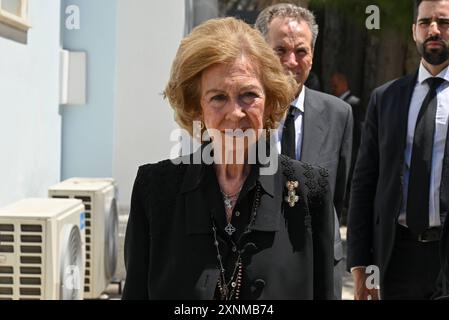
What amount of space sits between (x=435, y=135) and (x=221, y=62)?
65.9 inches

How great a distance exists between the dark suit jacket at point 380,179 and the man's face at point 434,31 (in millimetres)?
185

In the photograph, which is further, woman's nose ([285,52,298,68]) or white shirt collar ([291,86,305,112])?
white shirt collar ([291,86,305,112])

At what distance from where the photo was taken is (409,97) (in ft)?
12.3

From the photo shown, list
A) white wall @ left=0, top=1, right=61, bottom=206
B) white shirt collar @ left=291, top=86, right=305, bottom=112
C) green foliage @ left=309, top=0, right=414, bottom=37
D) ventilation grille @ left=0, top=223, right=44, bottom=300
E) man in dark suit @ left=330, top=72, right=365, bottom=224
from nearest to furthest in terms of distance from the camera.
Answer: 1. white shirt collar @ left=291, top=86, right=305, bottom=112
2. ventilation grille @ left=0, top=223, right=44, bottom=300
3. white wall @ left=0, top=1, right=61, bottom=206
4. green foliage @ left=309, top=0, right=414, bottom=37
5. man in dark suit @ left=330, top=72, right=365, bottom=224

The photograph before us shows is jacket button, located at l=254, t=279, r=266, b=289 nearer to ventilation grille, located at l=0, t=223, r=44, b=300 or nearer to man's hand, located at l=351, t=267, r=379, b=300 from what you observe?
man's hand, located at l=351, t=267, r=379, b=300

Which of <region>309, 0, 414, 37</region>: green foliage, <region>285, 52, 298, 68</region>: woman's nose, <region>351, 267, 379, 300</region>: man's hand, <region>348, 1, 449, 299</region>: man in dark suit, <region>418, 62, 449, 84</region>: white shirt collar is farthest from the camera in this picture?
<region>309, 0, 414, 37</region>: green foliage

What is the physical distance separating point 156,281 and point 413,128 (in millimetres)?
1845

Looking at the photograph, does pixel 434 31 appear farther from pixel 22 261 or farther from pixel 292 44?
pixel 22 261

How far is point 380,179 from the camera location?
148 inches

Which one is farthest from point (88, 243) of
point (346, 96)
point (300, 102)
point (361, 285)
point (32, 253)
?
point (346, 96)

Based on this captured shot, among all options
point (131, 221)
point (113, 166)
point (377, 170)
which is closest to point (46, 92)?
point (113, 166)

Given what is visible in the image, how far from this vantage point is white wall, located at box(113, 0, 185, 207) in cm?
707

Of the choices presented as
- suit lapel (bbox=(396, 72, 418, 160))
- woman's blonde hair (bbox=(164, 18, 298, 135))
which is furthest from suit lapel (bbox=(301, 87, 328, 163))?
woman's blonde hair (bbox=(164, 18, 298, 135))
